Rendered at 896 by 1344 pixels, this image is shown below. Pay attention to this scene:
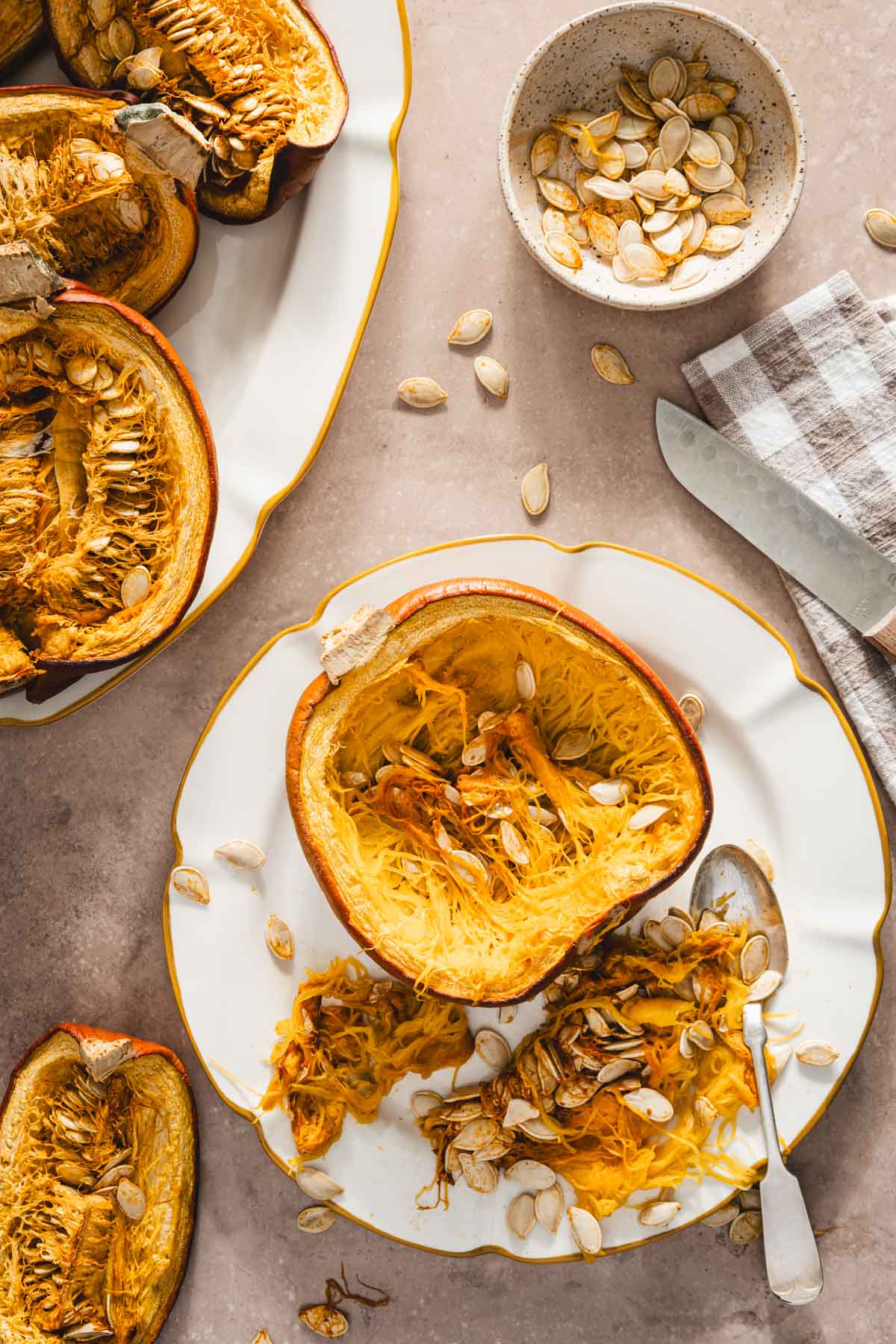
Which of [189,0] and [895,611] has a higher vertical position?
[189,0]

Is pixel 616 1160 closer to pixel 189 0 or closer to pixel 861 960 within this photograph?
pixel 861 960

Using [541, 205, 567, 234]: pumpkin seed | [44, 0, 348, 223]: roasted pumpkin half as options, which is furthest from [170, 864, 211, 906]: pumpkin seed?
[541, 205, 567, 234]: pumpkin seed

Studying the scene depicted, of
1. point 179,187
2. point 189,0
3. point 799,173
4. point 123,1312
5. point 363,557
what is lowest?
point 123,1312

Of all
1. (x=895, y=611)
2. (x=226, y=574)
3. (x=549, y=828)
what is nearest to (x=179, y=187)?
(x=226, y=574)

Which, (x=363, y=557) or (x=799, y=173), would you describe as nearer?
(x=799, y=173)

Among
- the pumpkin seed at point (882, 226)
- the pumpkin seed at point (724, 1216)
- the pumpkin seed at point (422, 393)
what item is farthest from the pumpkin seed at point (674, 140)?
the pumpkin seed at point (724, 1216)

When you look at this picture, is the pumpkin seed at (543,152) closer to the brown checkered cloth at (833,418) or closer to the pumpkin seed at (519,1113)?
the brown checkered cloth at (833,418)

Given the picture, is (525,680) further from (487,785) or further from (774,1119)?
(774,1119)
